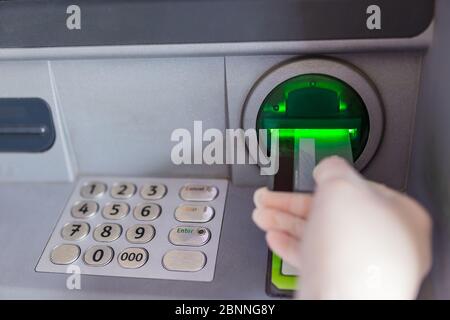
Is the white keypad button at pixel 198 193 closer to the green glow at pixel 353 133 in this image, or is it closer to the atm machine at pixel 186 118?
the atm machine at pixel 186 118

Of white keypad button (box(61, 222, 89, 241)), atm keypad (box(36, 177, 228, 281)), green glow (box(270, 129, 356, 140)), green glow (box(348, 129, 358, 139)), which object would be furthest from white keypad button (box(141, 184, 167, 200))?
green glow (box(348, 129, 358, 139))

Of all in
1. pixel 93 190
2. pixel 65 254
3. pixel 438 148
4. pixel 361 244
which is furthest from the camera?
pixel 93 190

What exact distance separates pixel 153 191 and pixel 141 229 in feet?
0.31

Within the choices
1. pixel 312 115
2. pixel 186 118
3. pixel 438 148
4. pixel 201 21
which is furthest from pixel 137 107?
pixel 438 148

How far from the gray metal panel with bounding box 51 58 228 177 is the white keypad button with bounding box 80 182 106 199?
0.04 metres

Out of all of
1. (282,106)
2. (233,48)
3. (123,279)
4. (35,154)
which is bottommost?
(123,279)

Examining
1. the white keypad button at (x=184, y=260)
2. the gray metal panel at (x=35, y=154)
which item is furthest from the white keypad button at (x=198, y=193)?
the gray metal panel at (x=35, y=154)

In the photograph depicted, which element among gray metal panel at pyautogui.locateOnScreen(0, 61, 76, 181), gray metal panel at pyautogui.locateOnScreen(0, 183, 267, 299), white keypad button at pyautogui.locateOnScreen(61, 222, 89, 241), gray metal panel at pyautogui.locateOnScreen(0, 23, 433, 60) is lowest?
gray metal panel at pyautogui.locateOnScreen(0, 183, 267, 299)

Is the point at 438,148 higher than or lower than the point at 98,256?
higher

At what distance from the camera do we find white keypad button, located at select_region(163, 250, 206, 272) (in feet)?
2.72

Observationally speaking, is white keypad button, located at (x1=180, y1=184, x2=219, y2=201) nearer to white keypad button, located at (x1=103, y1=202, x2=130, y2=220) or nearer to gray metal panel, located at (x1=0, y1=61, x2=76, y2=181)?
white keypad button, located at (x1=103, y1=202, x2=130, y2=220)

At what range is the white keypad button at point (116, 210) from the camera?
91 centimetres

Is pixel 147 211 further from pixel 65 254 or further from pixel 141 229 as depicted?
pixel 65 254

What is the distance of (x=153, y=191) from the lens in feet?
3.14
